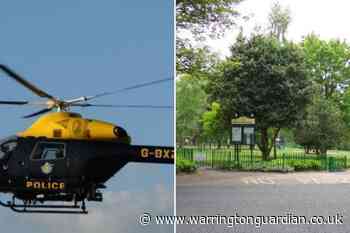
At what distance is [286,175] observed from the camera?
4824mm

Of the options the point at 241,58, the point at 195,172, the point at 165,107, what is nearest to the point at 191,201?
the point at 195,172

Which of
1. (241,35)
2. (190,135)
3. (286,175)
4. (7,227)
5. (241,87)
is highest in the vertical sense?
(241,35)

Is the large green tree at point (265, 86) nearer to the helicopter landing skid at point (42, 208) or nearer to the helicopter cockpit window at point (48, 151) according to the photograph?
the helicopter cockpit window at point (48, 151)

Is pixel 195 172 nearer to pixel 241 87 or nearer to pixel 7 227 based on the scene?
pixel 241 87

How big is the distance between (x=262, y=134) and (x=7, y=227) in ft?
6.18

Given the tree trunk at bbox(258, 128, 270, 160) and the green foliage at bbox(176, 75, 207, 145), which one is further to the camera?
the tree trunk at bbox(258, 128, 270, 160)

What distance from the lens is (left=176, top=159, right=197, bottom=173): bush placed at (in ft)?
14.9

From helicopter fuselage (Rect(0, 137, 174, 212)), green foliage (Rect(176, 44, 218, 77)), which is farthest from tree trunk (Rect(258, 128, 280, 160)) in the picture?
helicopter fuselage (Rect(0, 137, 174, 212))

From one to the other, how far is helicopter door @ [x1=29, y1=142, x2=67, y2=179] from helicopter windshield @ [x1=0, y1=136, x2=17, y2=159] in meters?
0.15

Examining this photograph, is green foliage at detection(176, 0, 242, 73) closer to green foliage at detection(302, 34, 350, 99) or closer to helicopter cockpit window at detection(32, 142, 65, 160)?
green foliage at detection(302, 34, 350, 99)

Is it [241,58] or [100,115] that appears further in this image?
[241,58]

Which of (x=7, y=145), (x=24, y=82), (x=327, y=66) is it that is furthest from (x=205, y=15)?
(x=7, y=145)

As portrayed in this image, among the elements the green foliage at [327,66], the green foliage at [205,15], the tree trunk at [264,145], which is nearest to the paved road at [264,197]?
the tree trunk at [264,145]

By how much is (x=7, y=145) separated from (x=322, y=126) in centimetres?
218
